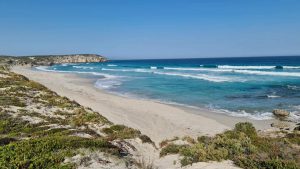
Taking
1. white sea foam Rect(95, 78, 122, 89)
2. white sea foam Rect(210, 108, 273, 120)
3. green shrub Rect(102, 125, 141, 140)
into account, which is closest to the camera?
green shrub Rect(102, 125, 141, 140)

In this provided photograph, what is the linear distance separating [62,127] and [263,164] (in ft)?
25.9

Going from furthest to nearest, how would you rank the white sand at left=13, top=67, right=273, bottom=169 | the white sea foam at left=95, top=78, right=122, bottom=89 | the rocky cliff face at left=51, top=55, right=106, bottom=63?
the rocky cliff face at left=51, top=55, right=106, bottom=63 < the white sea foam at left=95, top=78, right=122, bottom=89 < the white sand at left=13, top=67, right=273, bottom=169

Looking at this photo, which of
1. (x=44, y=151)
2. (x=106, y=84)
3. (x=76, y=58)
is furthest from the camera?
(x=76, y=58)

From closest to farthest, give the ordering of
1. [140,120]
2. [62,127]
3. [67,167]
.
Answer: [67,167]
[62,127]
[140,120]

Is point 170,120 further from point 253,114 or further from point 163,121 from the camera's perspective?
point 253,114

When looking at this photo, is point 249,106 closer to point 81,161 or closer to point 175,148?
point 175,148

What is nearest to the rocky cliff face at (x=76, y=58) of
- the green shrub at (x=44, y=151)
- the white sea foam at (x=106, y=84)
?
the white sea foam at (x=106, y=84)

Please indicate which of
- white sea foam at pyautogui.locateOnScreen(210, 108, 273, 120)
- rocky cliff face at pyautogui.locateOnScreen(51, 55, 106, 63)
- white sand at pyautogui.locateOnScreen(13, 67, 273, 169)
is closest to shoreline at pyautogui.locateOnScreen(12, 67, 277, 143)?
white sand at pyautogui.locateOnScreen(13, 67, 273, 169)

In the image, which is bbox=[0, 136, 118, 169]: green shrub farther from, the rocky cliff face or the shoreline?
the rocky cliff face

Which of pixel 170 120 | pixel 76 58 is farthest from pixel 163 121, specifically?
pixel 76 58

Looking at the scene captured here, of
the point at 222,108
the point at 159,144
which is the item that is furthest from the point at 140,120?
the point at 222,108

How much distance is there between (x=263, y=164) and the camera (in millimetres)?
8188

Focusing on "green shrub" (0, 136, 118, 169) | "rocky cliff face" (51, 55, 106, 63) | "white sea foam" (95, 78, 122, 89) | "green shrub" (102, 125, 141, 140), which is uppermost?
"rocky cliff face" (51, 55, 106, 63)

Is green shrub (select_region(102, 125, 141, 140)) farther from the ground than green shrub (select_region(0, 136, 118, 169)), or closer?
closer
